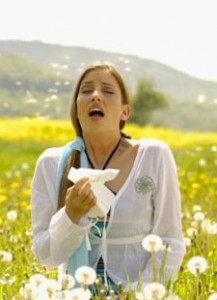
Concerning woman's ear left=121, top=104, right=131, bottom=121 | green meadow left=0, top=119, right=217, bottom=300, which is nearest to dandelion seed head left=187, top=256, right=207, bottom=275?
green meadow left=0, top=119, right=217, bottom=300

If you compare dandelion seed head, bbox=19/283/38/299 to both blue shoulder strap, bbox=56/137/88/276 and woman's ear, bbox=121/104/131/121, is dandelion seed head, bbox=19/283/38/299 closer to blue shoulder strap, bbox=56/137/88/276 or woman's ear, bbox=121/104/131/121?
blue shoulder strap, bbox=56/137/88/276

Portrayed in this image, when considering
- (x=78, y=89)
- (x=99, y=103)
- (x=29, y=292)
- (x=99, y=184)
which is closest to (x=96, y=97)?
(x=99, y=103)

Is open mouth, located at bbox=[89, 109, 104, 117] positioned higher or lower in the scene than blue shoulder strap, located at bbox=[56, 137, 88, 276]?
higher

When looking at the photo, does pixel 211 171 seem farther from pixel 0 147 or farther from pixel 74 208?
pixel 0 147

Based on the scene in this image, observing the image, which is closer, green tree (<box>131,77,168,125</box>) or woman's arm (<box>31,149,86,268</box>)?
woman's arm (<box>31,149,86,268</box>)

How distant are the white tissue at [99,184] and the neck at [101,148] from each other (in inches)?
11.4

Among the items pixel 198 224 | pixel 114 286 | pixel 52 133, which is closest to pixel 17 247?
pixel 198 224

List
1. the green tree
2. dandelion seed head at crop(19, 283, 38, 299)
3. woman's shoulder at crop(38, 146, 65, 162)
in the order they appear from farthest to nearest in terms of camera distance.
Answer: the green tree → woman's shoulder at crop(38, 146, 65, 162) → dandelion seed head at crop(19, 283, 38, 299)

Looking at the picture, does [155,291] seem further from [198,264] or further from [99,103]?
[99,103]

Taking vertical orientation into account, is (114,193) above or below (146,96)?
above

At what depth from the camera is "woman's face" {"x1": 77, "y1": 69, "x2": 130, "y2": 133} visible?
3.35m

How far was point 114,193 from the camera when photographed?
339cm

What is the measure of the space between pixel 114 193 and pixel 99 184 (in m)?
0.30

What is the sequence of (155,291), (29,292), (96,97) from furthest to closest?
(96,97) → (29,292) → (155,291)
